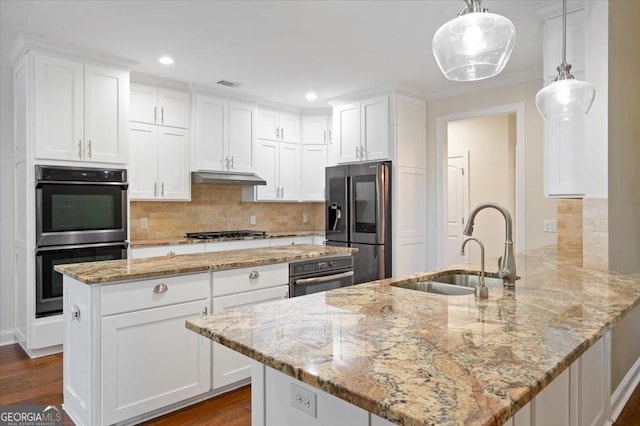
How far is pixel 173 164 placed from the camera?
446cm

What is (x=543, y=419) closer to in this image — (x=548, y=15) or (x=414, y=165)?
(x=548, y=15)

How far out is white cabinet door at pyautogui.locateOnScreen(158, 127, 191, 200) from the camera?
Answer: 14.3 ft

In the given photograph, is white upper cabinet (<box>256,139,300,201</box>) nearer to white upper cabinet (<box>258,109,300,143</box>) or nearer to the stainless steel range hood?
white upper cabinet (<box>258,109,300,143</box>)

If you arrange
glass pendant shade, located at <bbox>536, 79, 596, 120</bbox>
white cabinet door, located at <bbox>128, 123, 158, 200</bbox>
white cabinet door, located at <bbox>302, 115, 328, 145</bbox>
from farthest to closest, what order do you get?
1. white cabinet door, located at <bbox>302, 115, 328, 145</bbox>
2. white cabinet door, located at <bbox>128, 123, 158, 200</bbox>
3. glass pendant shade, located at <bbox>536, 79, 596, 120</bbox>

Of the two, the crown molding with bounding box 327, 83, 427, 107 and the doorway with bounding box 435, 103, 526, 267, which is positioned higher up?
the crown molding with bounding box 327, 83, 427, 107

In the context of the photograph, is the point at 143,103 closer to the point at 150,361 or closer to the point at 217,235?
the point at 217,235

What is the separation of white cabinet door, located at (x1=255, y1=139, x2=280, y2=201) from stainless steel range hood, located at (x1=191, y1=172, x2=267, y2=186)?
0.18 metres

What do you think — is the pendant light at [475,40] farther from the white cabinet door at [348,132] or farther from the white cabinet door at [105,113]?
the white cabinet door at [348,132]

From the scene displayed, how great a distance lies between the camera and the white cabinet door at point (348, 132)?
16.5ft

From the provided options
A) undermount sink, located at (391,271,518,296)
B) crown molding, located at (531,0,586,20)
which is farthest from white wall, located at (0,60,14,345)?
crown molding, located at (531,0,586,20)

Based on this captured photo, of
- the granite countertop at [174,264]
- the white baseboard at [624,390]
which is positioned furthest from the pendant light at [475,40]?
the white baseboard at [624,390]

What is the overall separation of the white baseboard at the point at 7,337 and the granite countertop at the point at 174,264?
1858 mm

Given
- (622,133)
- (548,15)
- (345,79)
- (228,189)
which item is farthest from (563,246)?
(228,189)

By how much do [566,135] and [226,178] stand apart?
3398 mm
